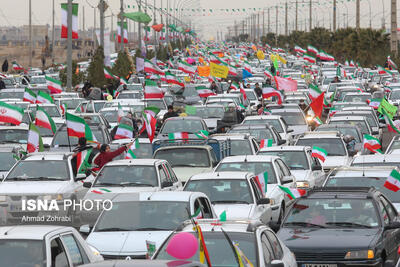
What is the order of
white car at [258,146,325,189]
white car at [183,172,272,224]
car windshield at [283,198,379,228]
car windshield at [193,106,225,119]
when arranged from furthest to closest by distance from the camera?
car windshield at [193,106,225,119] → white car at [258,146,325,189] → white car at [183,172,272,224] → car windshield at [283,198,379,228]

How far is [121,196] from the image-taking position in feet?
45.8

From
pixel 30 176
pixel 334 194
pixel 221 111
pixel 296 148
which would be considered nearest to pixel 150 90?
pixel 221 111

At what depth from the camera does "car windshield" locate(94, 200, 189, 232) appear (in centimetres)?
1329

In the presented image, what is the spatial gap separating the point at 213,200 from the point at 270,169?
3280mm

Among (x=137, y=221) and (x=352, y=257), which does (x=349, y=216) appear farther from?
(x=137, y=221)

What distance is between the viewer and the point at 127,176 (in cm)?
1833

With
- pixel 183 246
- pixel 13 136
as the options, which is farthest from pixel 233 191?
pixel 13 136

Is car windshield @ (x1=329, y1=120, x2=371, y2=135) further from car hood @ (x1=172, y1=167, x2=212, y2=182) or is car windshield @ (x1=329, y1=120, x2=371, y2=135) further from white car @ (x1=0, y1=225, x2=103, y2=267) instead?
white car @ (x1=0, y1=225, x2=103, y2=267)

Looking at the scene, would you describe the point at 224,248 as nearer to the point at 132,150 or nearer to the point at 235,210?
the point at 235,210

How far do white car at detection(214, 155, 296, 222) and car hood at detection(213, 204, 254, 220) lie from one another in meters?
2.31

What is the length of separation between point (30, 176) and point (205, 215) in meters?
6.07

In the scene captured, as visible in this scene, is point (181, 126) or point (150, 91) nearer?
point (181, 126)

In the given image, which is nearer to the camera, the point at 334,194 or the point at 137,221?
the point at 137,221

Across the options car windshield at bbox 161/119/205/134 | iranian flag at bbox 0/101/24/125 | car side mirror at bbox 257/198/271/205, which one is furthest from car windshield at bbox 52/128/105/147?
car side mirror at bbox 257/198/271/205
